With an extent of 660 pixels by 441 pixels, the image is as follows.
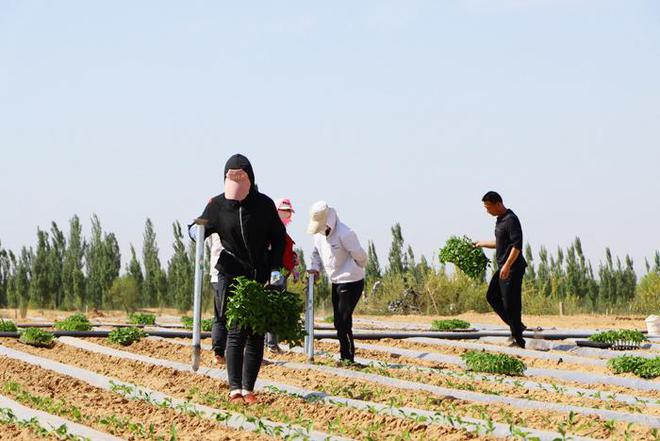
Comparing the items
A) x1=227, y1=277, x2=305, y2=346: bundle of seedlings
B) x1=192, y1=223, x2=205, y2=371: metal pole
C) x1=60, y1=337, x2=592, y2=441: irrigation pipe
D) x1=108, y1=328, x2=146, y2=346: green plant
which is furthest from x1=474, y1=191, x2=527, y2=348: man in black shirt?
x1=227, y1=277, x2=305, y2=346: bundle of seedlings

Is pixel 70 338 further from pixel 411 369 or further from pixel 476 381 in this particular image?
pixel 476 381

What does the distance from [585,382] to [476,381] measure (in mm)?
1163

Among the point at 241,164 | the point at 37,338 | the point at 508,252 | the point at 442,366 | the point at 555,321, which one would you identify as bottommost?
the point at 442,366

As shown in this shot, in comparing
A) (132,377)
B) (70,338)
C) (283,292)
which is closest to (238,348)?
(283,292)

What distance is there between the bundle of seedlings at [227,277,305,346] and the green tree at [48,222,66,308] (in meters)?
22.6

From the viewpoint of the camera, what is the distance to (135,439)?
7.36m

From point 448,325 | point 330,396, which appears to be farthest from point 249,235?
point 448,325

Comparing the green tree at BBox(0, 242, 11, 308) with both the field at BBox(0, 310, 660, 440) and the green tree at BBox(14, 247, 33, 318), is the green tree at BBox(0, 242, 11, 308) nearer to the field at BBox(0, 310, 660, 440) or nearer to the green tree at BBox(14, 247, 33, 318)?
the green tree at BBox(14, 247, 33, 318)

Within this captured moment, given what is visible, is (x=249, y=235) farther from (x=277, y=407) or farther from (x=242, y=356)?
(x=277, y=407)

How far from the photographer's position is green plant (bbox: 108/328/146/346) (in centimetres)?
1414

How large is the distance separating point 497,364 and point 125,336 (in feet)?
16.7

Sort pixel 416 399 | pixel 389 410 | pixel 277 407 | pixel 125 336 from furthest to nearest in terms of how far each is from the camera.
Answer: pixel 125 336 < pixel 416 399 < pixel 277 407 < pixel 389 410

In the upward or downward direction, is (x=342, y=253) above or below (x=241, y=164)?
below

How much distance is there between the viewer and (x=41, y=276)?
100 feet
